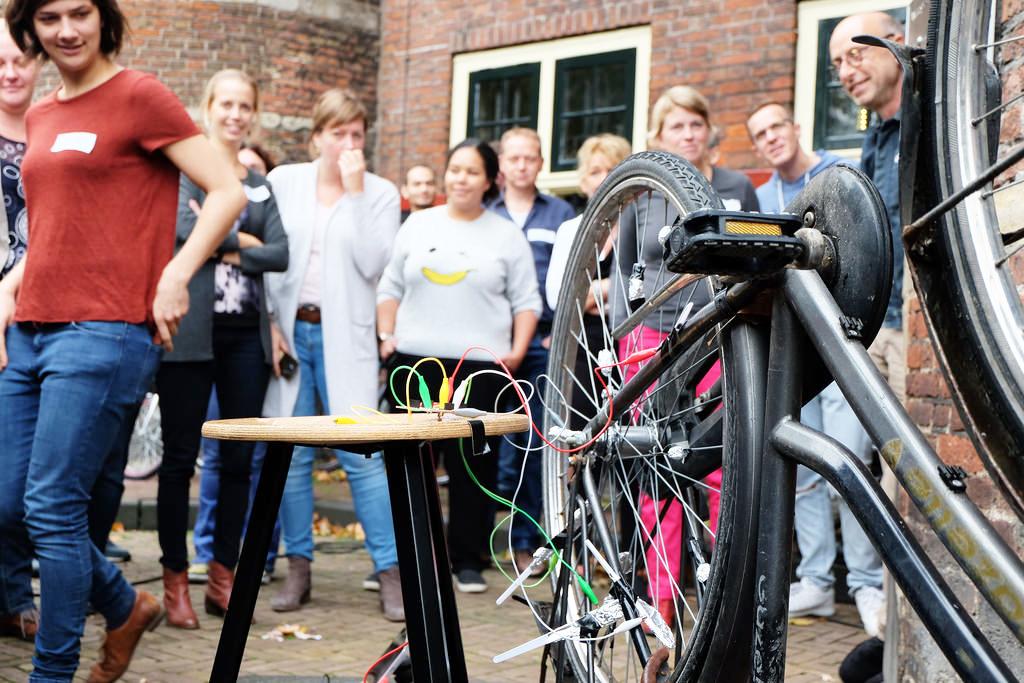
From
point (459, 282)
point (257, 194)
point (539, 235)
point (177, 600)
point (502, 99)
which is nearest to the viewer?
point (177, 600)

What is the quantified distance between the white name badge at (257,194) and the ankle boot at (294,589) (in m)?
1.51

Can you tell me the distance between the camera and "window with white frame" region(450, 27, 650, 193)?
9.59 metres

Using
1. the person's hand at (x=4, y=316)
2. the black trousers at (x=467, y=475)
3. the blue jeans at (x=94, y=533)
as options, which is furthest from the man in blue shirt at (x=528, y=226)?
the person's hand at (x=4, y=316)

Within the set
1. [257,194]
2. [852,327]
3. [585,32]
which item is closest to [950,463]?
[852,327]

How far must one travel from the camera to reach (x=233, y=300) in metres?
4.69

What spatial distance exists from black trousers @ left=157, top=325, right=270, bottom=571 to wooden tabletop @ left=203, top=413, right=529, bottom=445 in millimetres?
2215

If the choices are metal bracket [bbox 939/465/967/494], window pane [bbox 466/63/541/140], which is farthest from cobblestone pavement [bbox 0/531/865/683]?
window pane [bbox 466/63/541/140]

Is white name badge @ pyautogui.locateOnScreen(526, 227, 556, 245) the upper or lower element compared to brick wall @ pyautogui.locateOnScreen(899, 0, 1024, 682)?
upper

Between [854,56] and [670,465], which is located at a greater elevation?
[854,56]

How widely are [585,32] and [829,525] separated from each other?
6.09m

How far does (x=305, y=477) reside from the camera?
16.2 ft

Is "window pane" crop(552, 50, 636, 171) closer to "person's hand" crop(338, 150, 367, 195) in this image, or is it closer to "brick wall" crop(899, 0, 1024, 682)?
"person's hand" crop(338, 150, 367, 195)

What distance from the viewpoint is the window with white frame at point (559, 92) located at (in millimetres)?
9586

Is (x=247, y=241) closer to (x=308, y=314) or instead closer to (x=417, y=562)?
(x=308, y=314)
